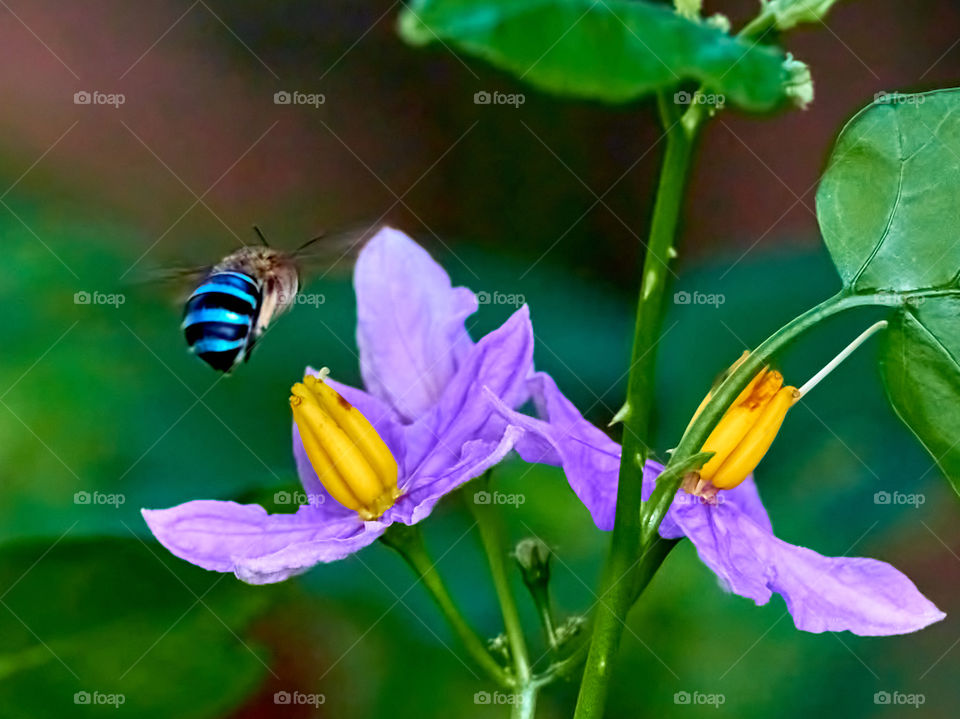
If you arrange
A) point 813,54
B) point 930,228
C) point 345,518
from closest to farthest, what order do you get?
point 930,228 < point 345,518 < point 813,54

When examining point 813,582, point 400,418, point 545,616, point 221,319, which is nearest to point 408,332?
point 400,418

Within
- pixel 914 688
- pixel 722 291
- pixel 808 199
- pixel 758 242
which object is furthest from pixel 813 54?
pixel 914 688

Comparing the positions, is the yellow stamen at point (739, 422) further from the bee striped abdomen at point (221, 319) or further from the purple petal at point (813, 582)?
the bee striped abdomen at point (221, 319)

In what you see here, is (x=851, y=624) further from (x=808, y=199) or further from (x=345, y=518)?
(x=808, y=199)

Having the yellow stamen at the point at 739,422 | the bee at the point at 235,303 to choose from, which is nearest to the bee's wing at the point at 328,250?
the bee at the point at 235,303

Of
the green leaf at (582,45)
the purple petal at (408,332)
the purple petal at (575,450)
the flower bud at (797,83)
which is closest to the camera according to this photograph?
the green leaf at (582,45)

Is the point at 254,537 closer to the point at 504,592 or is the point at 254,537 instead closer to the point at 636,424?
the point at 504,592
